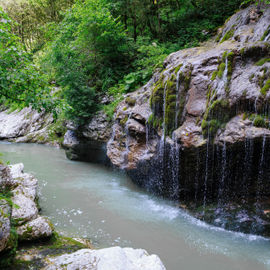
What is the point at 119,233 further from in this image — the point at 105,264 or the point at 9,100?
the point at 9,100

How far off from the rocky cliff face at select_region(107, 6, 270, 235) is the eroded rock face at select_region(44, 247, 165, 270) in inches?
132

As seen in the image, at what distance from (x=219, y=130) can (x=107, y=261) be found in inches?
158

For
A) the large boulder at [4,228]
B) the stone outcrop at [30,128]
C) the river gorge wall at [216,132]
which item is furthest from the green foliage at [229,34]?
the stone outcrop at [30,128]

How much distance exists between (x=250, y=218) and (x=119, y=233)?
3.25 meters

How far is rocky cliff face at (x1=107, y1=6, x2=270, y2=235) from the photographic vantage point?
5340 mm

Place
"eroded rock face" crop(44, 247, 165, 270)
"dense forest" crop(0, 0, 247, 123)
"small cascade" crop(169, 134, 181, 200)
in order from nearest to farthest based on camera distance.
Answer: "eroded rock face" crop(44, 247, 165, 270)
"small cascade" crop(169, 134, 181, 200)
"dense forest" crop(0, 0, 247, 123)

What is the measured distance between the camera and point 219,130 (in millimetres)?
5594

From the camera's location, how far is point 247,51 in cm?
580

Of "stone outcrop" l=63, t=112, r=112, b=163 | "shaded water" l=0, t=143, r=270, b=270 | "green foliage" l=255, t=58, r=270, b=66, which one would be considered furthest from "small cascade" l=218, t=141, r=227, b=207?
"stone outcrop" l=63, t=112, r=112, b=163

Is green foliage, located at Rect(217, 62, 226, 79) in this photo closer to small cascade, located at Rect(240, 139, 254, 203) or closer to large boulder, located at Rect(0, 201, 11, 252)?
small cascade, located at Rect(240, 139, 254, 203)

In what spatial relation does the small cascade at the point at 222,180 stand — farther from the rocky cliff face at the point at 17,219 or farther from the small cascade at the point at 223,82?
the rocky cliff face at the point at 17,219

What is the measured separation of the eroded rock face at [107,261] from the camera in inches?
115

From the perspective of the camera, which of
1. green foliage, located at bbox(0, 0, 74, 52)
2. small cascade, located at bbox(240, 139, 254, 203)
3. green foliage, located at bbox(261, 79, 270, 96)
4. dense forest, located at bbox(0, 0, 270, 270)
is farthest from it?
green foliage, located at bbox(0, 0, 74, 52)

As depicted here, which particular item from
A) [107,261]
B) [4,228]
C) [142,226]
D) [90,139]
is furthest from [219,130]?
[90,139]
